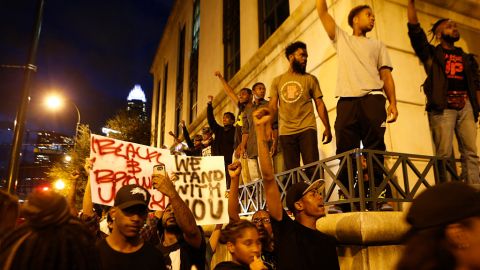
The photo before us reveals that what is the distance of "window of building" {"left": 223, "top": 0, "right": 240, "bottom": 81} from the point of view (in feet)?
46.3

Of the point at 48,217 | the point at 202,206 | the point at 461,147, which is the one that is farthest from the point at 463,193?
the point at 461,147

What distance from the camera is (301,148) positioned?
5449 mm

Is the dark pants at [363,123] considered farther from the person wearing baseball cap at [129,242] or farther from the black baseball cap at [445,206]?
the black baseball cap at [445,206]

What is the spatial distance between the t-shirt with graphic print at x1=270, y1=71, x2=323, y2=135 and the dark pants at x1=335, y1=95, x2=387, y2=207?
2.68 ft

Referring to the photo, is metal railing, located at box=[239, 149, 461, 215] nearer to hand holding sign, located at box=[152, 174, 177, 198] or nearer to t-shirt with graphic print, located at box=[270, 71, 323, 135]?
t-shirt with graphic print, located at box=[270, 71, 323, 135]

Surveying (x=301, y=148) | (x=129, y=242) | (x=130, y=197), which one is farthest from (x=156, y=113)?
(x=129, y=242)

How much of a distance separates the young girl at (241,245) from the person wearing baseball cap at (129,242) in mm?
481

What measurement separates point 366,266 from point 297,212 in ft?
4.26

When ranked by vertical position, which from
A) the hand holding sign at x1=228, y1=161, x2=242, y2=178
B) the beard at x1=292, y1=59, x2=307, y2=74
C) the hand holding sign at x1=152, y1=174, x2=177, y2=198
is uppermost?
the beard at x1=292, y1=59, x2=307, y2=74

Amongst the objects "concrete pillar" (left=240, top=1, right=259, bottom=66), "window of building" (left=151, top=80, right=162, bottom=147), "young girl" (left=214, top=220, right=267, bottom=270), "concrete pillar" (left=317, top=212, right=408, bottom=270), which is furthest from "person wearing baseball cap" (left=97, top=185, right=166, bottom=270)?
"window of building" (left=151, top=80, right=162, bottom=147)

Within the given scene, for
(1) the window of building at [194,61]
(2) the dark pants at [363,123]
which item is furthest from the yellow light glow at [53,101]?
(2) the dark pants at [363,123]

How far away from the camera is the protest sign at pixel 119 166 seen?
4.46 meters

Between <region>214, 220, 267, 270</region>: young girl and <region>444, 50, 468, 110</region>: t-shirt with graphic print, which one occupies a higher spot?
<region>444, 50, 468, 110</region>: t-shirt with graphic print

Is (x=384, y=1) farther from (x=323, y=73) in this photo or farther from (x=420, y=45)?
(x=323, y=73)
